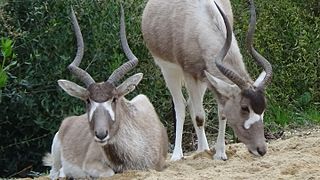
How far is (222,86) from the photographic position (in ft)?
32.7

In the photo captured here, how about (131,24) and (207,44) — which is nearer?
(207,44)

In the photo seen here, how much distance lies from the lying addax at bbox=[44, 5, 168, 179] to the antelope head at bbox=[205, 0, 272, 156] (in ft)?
2.44

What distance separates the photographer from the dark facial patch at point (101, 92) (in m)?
8.86

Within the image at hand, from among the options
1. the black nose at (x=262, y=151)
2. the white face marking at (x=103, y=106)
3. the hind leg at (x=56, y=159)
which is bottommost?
the black nose at (x=262, y=151)

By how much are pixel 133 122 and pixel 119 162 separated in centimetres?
49

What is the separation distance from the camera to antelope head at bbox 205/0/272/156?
31.9 ft

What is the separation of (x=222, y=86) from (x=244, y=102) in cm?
32

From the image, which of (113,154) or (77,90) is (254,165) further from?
(77,90)

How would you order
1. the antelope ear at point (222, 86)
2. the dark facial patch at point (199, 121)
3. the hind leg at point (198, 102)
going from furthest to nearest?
the dark facial patch at point (199, 121), the hind leg at point (198, 102), the antelope ear at point (222, 86)

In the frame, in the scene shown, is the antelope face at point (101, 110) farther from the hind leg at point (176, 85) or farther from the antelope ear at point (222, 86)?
the hind leg at point (176, 85)

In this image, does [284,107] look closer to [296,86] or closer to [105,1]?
[296,86]

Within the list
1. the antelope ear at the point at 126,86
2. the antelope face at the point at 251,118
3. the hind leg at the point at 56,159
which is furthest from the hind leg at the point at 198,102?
the hind leg at the point at 56,159

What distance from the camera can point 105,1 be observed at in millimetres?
12539

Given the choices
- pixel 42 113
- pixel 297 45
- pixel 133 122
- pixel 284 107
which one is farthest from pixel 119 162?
pixel 297 45
